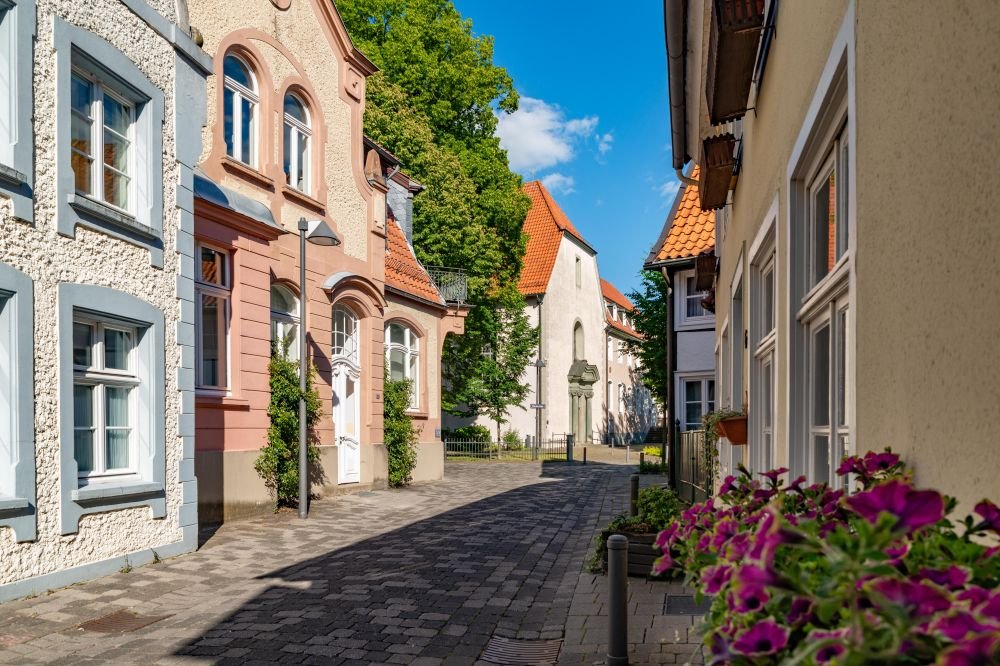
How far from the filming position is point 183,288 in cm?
884

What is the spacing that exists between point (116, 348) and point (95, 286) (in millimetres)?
815

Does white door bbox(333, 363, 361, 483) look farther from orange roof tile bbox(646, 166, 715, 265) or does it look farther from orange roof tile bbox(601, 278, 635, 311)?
orange roof tile bbox(601, 278, 635, 311)

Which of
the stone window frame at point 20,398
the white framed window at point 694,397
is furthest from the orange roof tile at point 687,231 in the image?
the stone window frame at point 20,398

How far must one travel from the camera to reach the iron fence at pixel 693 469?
9.80m

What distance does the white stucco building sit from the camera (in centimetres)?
657

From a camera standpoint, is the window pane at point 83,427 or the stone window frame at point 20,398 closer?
the stone window frame at point 20,398

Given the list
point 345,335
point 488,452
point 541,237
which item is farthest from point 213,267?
point 541,237

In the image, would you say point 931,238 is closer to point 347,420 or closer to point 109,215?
point 109,215

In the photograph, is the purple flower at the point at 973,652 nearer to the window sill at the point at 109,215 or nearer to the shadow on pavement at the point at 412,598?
the shadow on pavement at the point at 412,598

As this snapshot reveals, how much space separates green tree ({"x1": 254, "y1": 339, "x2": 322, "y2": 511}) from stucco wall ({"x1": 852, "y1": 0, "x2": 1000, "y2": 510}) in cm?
1040

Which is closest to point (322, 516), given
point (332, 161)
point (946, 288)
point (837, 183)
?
point (332, 161)

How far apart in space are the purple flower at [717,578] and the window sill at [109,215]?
726cm

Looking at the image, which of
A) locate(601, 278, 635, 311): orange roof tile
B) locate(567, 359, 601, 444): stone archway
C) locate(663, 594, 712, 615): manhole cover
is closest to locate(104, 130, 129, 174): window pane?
locate(663, 594, 712, 615): manhole cover

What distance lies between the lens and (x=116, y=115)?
26.7 feet
